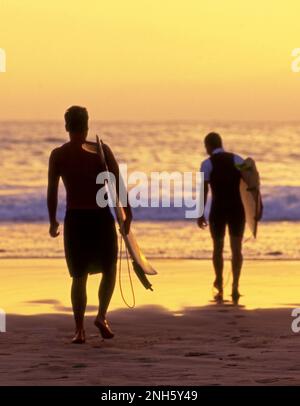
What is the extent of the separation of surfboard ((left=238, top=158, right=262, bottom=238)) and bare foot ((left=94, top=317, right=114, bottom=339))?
331 cm

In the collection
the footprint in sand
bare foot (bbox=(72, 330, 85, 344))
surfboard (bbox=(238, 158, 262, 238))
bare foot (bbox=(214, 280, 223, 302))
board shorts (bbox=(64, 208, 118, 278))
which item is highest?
surfboard (bbox=(238, 158, 262, 238))

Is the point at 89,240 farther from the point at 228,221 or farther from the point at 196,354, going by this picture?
the point at 228,221

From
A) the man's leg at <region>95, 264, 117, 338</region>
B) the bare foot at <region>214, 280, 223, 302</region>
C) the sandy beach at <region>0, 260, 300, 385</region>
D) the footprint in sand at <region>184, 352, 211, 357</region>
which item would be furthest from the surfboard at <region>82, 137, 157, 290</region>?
the bare foot at <region>214, 280, 223, 302</region>

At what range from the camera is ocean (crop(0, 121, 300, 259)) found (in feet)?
64.0

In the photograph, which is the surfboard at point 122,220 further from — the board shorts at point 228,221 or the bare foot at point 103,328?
the board shorts at point 228,221

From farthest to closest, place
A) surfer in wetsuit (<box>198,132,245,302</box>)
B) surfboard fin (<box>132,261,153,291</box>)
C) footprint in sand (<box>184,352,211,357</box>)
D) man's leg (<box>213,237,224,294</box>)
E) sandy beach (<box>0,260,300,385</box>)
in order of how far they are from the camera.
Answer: man's leg (<box>213,237,224,294</box>) < surfer in wetsuit (<box>198,132,245,302</box>) < surfboard fin (<box>132,261,153,291</box>) < footprint in sand (<box>184,352,211,357</box>) < sandy beach (<box>0,260,300,385</box>)

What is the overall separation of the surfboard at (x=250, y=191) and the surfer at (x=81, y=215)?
325cm

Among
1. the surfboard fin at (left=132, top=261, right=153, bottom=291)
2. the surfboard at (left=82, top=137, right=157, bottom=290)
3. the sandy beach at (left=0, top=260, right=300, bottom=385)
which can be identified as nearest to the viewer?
the sandy beach at (left=0, top=260, right=300, bottom=385)

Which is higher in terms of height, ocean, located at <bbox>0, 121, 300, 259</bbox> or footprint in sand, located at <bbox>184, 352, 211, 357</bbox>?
ocean, located at <bbox>0, 121, 300, 259</bbox>

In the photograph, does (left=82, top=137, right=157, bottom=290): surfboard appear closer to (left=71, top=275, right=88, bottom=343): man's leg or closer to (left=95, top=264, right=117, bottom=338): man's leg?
(left=95, top=264, right=117, bottom=338): man's leg

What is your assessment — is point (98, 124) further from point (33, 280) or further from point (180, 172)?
point (33, 280)

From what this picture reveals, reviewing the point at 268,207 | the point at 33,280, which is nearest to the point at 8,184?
the point at 268,207

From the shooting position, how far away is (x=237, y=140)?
7462 cm

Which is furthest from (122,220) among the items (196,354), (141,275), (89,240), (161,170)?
(161,170)
